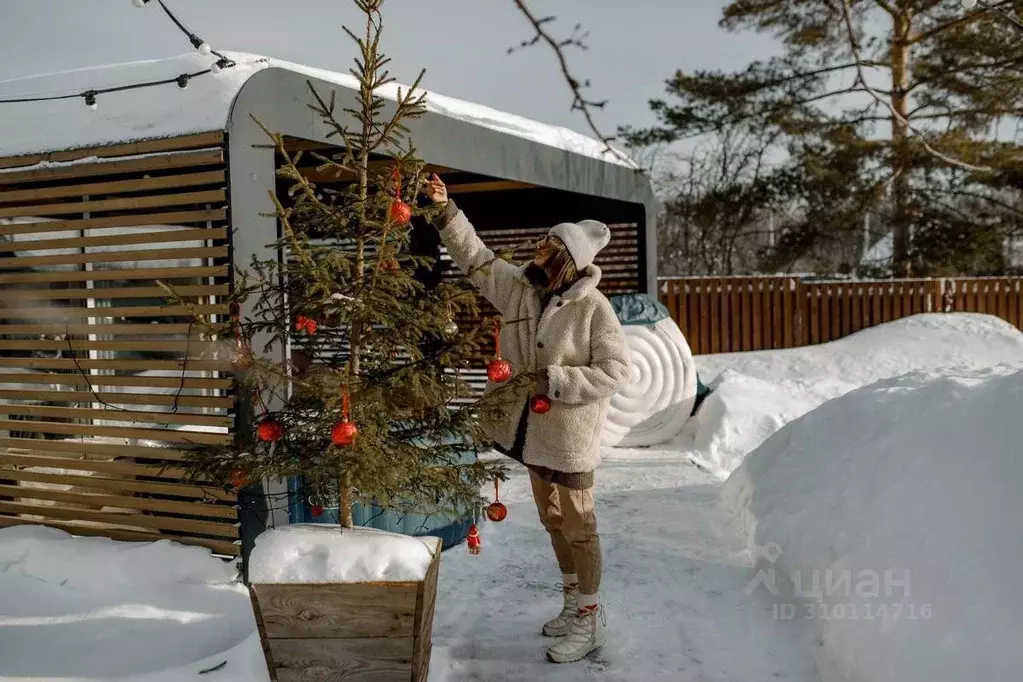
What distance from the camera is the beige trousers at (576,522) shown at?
10.2ft

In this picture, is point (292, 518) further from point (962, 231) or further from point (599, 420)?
point (962, 231)

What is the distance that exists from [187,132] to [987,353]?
41.1ft

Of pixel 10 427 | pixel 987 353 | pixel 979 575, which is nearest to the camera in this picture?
pixel 979 575

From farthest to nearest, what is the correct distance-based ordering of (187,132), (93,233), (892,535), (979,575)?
(93,233) < (187,132) < (892,535) < (979,575)

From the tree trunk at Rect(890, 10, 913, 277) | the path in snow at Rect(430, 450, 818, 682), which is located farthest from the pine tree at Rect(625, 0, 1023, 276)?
the path in snow at Rect(430, 450, 818, 682)

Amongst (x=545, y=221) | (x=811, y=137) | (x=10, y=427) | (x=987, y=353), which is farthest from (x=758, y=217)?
(x=10, y=427)

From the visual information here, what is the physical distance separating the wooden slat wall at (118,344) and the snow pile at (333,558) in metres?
1.27

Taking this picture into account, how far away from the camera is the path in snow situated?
3.14 metres

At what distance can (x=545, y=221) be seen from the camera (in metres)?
8.48

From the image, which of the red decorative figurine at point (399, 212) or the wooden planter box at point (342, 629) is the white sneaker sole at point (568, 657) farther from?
the red decorative figurine at point (399, 212)

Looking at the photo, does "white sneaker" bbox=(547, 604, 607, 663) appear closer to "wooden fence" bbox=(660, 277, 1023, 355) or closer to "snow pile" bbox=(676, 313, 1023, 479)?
"snow pile" bbox=(676, 313, 1023, 479)

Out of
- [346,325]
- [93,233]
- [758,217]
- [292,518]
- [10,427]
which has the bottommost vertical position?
[292,518]

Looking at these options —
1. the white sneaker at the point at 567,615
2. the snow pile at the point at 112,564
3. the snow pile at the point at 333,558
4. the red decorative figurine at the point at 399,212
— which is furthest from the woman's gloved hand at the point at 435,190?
the snow pile at the point at 112,564

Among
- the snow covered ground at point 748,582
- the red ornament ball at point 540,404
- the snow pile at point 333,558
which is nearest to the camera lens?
the snow pile at point 333,558
